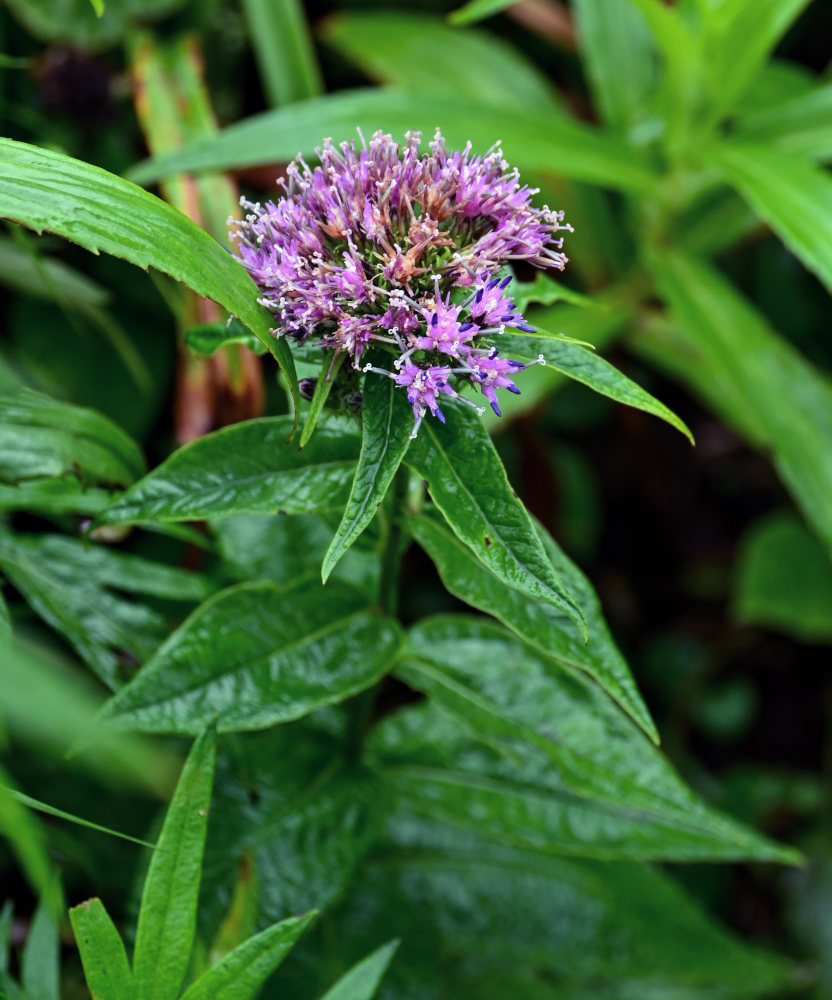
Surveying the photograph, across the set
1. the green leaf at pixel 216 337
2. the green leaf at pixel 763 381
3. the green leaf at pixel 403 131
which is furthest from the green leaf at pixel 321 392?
the green leaf at pixel 763 381

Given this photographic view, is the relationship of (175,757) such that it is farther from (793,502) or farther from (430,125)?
(793,502)

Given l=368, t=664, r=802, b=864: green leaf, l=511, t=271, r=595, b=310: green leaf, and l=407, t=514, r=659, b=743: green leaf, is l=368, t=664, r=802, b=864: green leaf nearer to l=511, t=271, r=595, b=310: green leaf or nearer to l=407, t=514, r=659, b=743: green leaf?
l=407, t=514, r=659, b=743: green leaf

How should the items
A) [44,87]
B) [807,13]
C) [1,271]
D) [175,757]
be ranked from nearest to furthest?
[175,757] → [1,271] → [44,87] → [807,13]

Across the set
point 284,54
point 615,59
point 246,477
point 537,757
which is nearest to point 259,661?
point 246,477

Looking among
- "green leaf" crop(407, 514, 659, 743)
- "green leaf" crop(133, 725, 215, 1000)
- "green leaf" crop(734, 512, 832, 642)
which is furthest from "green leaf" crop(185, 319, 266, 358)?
"green leaf" crop(734, 512, 832, 642)

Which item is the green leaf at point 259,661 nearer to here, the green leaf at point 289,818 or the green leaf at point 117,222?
the green leaf at point 289,818

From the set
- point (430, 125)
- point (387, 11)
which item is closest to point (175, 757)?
point (430, 125)

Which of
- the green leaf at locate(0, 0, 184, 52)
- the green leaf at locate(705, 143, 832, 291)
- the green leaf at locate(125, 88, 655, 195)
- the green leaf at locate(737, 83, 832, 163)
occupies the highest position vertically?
the green leaf at locate(0, 0, 184, 52)
